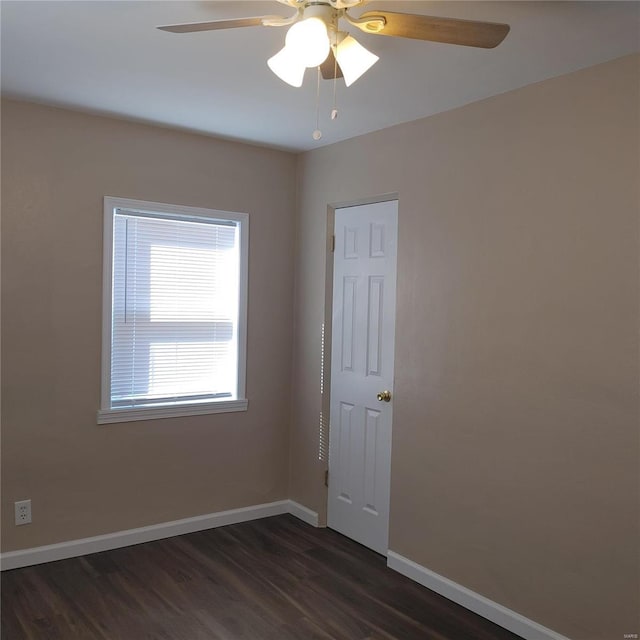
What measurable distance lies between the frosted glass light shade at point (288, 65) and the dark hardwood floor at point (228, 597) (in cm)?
233

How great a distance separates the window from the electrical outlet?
580 millimetres

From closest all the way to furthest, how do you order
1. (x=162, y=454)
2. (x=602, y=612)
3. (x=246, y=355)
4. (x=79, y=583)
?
(x=602, y=612) < (x=79, y=583) < (x=162, y=454) < (x=246, y=355)

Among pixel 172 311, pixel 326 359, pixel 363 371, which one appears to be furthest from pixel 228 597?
pixel 172 311

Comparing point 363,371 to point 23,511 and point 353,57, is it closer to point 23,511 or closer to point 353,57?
point 23,511

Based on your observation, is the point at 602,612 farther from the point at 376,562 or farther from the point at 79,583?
the point at 79,583

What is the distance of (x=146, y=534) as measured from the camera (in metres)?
3.76

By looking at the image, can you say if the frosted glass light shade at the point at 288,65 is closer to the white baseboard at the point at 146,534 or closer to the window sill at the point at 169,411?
the window sill at the point at 169,411

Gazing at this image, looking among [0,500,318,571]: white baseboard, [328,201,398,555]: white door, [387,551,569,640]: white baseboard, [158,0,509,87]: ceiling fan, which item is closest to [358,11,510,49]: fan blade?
[158,0,509,87]: ceiling fan

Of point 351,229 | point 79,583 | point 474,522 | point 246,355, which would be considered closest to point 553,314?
point 474,522

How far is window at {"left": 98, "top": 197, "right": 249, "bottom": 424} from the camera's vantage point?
143 inches

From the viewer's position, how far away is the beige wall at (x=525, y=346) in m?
2.48

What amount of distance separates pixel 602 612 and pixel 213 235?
9.64 ft

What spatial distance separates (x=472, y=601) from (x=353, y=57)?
253 centimetres

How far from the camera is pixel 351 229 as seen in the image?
3.92m
